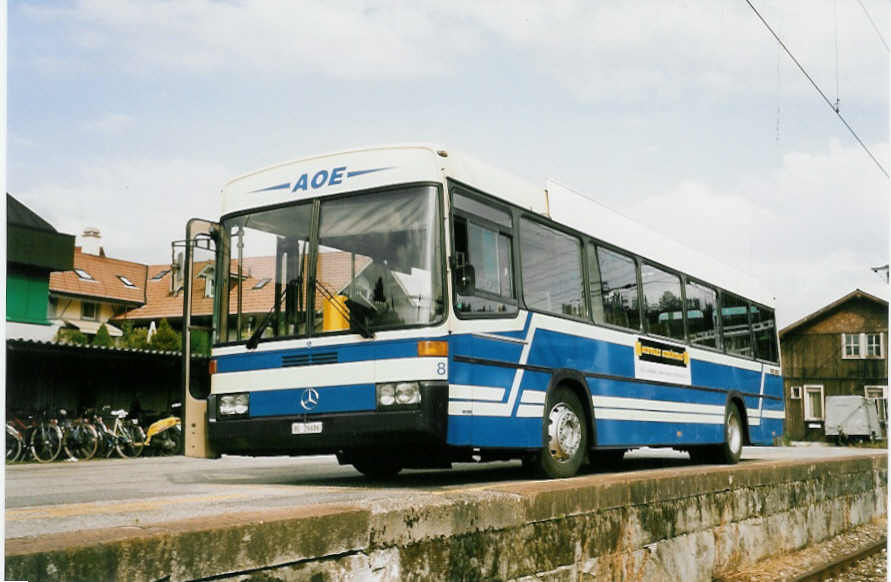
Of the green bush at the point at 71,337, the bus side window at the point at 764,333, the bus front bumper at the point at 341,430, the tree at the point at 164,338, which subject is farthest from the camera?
the tree at the point at 164,338

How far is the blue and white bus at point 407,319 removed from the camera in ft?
27.1

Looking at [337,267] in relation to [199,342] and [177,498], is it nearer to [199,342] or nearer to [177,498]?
[199,342]

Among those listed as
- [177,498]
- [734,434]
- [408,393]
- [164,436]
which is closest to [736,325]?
[734,434]

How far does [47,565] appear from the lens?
3.21 meters

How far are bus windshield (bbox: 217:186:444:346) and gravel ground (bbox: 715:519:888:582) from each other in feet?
12.7

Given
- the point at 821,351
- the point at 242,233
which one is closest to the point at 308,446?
the point at 242,233

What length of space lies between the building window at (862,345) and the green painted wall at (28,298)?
45509 millimetres

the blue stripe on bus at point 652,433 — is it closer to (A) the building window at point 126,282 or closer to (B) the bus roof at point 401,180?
(B) the bus roof at point 401,180

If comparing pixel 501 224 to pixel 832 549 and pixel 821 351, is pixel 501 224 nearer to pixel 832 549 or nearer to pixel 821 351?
pixel 832 549

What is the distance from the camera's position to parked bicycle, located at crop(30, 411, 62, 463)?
21.5 m

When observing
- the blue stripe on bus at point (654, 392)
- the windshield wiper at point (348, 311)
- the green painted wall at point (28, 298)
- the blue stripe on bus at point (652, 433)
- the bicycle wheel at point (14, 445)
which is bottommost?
the bicycle wheel at point (14, 445)

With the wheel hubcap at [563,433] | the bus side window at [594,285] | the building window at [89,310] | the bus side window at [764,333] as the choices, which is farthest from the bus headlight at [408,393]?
the building window at [89,310]

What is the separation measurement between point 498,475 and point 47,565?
27.2ft

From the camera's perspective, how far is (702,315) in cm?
1423
